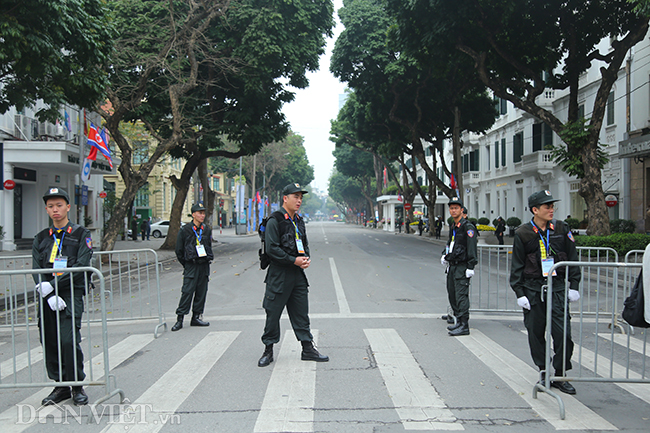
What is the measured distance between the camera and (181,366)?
602 cm

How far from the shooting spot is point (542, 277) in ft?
17.4

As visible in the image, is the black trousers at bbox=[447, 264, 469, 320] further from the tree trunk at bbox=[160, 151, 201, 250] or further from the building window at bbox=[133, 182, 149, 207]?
the building window at bbox=[133, 182, 149, 207]

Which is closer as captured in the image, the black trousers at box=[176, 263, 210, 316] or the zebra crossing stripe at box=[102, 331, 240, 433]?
the zebra crossing stripe at box=[102, 331, 240, 433]

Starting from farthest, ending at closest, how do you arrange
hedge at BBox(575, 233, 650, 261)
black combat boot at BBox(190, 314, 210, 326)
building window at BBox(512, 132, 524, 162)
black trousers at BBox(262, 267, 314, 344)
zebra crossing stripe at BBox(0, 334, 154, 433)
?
1. building window at BBox(512, 132, 524, 162)
2. hedge at BBox(575, 233, 650, 261)
3. black combat boot at BBox(190, 314, 210, 326)
4. black trousers at BBox(262, 267, 314, 344)
5. zebra crossing stripe at BBox(0, 334, 154, 433)

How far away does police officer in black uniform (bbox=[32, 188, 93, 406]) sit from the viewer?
15.8 ft

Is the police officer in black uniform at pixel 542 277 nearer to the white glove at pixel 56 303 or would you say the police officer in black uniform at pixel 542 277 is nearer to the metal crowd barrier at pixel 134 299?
the white glove at pixel 56 303

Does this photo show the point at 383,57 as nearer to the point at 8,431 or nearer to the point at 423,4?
the point at 423,4

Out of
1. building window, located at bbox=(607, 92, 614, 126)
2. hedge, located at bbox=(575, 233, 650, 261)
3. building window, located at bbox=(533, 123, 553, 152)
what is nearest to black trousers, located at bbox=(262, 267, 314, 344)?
hedge, located at bbox=(575, 233, 650, 261)

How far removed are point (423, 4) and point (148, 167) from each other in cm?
1125

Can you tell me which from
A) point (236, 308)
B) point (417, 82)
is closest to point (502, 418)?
point (236, 308)

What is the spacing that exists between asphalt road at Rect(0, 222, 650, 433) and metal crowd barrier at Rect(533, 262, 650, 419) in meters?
0.21

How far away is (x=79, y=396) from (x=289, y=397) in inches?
73.2

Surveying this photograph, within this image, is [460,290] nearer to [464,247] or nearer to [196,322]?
[464,247]

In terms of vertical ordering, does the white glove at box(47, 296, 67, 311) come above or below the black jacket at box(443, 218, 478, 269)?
below
